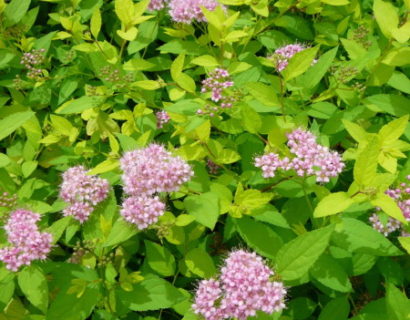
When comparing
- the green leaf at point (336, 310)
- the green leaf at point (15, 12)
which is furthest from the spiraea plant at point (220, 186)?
the green leaf at point (15, 12)

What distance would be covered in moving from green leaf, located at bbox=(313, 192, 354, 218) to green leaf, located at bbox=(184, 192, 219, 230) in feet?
1.54

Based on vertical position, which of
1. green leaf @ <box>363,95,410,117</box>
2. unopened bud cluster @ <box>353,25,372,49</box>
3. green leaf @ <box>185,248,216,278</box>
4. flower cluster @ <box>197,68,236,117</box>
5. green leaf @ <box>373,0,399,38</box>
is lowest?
green leaf @ <box>185,248,216,278</box>

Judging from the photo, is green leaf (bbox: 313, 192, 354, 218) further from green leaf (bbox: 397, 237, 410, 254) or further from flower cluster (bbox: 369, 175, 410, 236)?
flower cluster (bbox: 369, 175, 410, 236)

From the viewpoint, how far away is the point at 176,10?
8.77 feet

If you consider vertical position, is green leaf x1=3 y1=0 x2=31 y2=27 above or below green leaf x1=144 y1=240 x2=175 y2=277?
above

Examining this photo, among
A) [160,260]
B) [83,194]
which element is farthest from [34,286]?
[160,260]

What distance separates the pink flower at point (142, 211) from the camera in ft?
6.20

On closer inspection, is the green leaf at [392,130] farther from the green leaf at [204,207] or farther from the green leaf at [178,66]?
the green leaf at [178,66]

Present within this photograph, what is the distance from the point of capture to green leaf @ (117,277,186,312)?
201cm

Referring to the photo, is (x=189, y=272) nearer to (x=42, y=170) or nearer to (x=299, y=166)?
(x=299, y=166)

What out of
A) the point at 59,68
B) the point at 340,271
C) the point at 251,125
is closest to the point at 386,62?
the point at 251,125

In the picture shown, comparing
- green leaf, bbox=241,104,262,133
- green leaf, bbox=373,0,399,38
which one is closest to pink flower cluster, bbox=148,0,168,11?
green leaf, bbox=241,104,262,133

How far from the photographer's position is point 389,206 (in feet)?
5.41

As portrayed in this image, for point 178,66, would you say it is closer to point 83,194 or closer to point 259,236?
point 83,194
